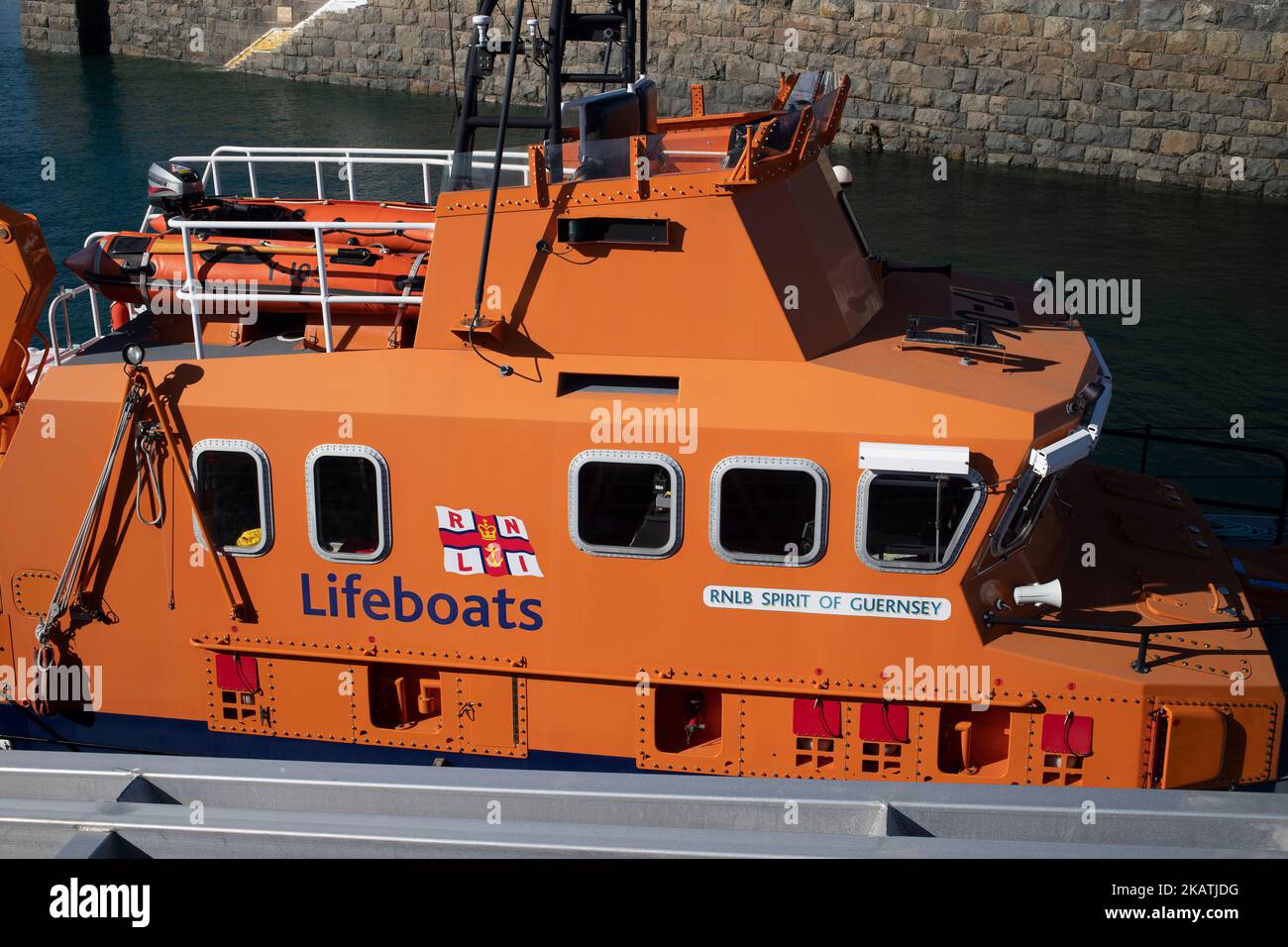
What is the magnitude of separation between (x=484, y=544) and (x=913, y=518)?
2445 mm

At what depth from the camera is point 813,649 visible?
7.05 m

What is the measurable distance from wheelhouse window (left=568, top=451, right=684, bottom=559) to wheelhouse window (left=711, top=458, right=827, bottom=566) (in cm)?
25

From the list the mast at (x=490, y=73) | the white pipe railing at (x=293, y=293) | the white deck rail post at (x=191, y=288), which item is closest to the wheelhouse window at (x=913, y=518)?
the mast at (x=490, y=73)

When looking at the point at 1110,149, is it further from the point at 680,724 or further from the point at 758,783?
the point at 758,783

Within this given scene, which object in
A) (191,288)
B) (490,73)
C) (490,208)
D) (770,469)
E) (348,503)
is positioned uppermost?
(490,73)

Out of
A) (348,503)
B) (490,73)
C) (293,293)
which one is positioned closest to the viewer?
(348,503)

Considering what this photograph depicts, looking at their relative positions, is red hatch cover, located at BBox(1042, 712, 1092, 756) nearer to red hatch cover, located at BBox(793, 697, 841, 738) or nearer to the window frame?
red hatch cover, located at BBox(793, 697, 841, 738)

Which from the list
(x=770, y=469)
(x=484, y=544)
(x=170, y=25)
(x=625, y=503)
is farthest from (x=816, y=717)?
(x=170, y=25)

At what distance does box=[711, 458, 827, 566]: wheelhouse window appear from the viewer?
6.86m

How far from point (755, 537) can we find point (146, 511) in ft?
12.3

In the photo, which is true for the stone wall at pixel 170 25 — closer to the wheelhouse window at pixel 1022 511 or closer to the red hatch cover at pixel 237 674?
the red hatch cover at pixel 237 674

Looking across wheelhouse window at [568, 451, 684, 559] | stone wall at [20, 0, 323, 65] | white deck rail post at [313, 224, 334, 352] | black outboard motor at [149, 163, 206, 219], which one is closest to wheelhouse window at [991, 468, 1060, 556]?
wheelhouse window at [568, 451, 684, 559]

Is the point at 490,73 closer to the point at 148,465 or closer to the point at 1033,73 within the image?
the point at 148,465

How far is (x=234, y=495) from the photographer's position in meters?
7.57
